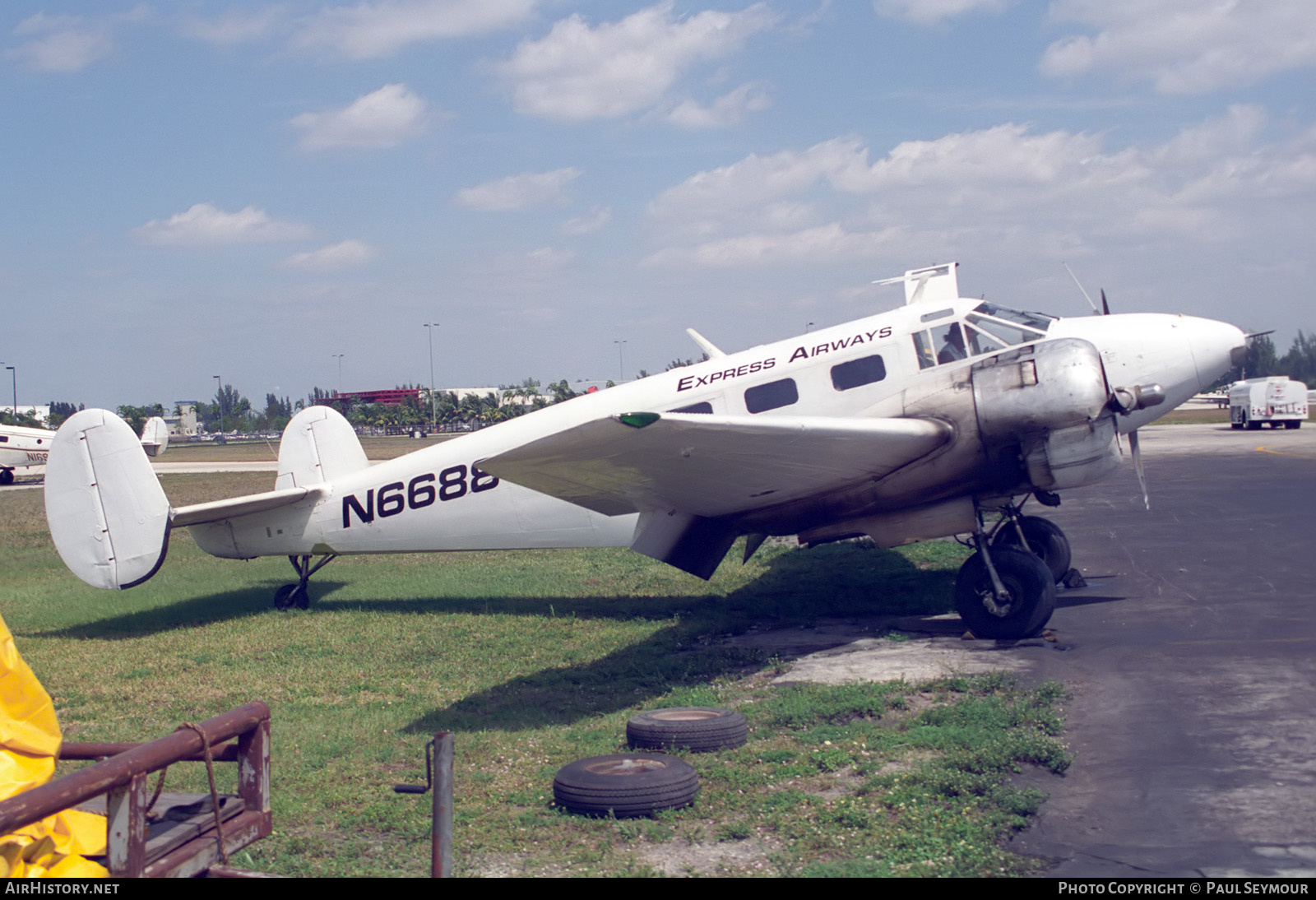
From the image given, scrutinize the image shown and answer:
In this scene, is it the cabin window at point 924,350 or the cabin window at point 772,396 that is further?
the cabin window at point 772,396

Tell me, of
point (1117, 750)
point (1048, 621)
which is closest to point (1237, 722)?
point (1117, 750)

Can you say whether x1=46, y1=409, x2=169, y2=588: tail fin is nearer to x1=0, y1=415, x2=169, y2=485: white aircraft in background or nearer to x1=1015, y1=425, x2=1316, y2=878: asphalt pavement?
x1=1015, y1=425, x2=1316, y2=878: asphalt pavement

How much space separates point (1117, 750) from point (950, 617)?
510cm

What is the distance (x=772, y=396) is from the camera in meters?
11.5

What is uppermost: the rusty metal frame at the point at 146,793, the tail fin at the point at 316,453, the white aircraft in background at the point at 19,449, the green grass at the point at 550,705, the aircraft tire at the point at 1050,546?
the white aircraft in background at the point at 19,449

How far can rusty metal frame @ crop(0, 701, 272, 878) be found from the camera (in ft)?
10.3

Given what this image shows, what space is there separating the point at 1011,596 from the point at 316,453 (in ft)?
31.7

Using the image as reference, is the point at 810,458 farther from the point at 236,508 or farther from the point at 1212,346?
the point at 236,508

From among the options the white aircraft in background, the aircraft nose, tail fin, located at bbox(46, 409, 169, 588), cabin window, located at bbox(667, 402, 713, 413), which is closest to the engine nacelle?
the aircraft nose

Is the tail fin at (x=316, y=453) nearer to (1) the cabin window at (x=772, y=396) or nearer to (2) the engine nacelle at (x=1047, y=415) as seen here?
(1) the cabin window at (x=772, y=396)

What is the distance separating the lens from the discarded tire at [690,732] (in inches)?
281

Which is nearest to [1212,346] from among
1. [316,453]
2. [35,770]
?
[35,770]

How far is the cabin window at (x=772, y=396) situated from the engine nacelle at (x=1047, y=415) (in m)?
2.05

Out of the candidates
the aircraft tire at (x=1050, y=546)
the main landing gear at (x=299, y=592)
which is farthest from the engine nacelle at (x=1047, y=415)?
the main landing gear at (x=299, y=592)
